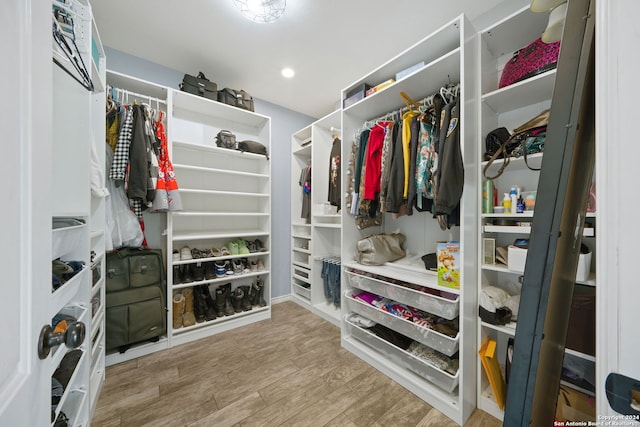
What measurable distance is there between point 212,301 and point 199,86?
6.90 feet

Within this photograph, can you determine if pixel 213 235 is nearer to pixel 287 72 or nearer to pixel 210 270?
pixel 210 270

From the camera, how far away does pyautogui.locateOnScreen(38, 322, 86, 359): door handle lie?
439mm

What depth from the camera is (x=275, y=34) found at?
1.89m

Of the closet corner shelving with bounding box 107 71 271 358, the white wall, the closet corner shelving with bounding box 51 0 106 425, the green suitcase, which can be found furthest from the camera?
the white wall

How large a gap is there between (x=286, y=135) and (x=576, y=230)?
9.71 ft

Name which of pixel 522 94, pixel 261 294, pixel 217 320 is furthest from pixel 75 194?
pixel 522 94

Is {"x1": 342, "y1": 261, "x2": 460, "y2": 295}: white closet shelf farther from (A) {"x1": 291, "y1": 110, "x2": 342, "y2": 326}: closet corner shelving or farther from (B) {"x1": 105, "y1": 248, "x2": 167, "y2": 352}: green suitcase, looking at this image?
(B) {"x1": 105, "y1": 248, "x2": 167, "y2": 352}: green suitcase

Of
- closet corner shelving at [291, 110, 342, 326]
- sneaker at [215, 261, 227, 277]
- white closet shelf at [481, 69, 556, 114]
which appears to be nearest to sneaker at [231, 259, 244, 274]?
sneaker at [215, 261, 227, 277]

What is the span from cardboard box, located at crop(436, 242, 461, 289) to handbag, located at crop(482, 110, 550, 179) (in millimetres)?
465

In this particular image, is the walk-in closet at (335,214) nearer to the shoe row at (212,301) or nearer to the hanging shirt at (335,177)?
the shoe row at (212,301)

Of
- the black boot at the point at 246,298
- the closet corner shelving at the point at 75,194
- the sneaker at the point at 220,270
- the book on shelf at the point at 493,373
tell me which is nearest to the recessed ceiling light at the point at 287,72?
the closet corner shelving at the point at 75,194

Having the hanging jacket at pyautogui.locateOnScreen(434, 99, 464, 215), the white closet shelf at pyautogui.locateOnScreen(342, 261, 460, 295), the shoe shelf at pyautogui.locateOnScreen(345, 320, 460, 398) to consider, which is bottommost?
the shoe shelf at pyautogui.locateOnScreen(345, 320, 460, 398)

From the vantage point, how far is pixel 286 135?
312 cm

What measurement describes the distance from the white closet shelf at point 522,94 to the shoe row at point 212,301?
2597 millimetres
